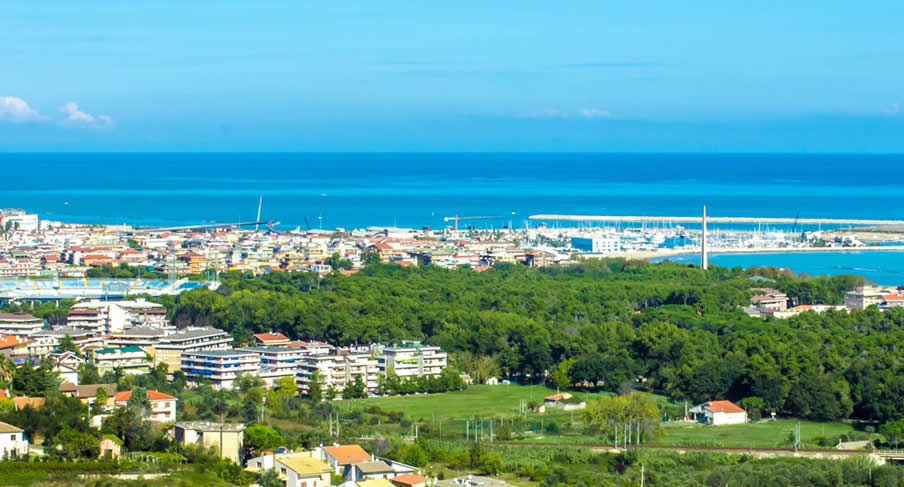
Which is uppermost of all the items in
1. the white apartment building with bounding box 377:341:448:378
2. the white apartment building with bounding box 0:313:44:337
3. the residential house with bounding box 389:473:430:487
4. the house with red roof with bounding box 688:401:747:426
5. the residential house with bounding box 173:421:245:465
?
the white apartment building with bounding box 0:313:44:337

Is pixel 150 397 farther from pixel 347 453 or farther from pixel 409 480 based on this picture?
pixel 409 480

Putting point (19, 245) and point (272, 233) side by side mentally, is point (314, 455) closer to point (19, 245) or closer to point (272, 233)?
point (19, 245)

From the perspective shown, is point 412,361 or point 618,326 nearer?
point 412,361

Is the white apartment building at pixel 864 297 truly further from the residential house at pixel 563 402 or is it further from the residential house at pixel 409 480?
the residential house at pixel 409 480

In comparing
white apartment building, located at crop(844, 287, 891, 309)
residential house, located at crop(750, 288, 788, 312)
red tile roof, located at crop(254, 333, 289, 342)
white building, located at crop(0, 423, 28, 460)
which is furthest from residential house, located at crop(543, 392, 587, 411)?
white apartment building, located at crop(844, 287, 891, 309)

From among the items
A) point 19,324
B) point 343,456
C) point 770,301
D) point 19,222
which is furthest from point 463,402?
point 19,222

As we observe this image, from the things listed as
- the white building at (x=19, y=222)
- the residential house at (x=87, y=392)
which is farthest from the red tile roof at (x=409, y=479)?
the white building at (x=19, y=222)

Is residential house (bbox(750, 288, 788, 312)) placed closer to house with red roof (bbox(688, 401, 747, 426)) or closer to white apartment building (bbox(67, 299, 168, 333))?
house with red roof (bbox(688, 401, 747, 426))
